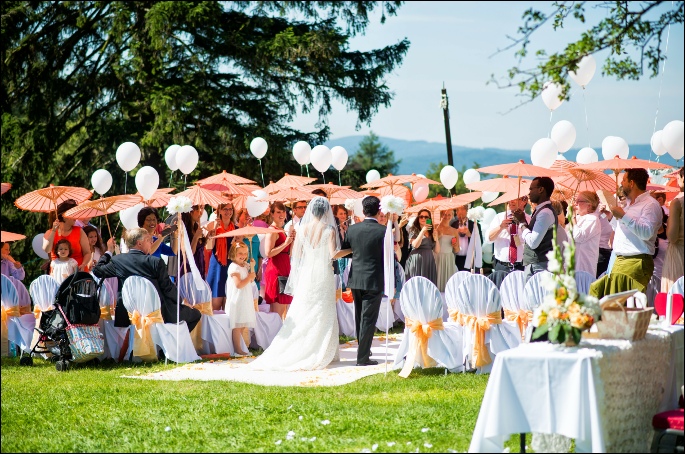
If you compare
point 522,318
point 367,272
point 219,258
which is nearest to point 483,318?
point 522,318

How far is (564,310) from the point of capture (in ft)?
17.7

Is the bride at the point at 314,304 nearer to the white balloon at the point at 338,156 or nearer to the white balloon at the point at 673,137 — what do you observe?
the white balloon at the point at 673,137

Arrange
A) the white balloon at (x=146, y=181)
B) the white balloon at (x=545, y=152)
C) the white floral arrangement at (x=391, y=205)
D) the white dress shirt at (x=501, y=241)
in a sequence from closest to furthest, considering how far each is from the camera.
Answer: the white floral arrangement at (x=391, y=205) → the white balloon at (x=545, y=152) → the white dress shirt at (x=501, y=241) → the white balloon at (x=146, y=181)

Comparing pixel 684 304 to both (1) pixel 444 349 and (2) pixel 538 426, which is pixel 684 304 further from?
(1) pixel 444 349

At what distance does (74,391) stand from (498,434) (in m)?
4.71

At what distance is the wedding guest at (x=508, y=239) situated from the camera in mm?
11219

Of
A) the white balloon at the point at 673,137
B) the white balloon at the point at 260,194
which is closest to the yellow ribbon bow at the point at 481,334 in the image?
the white balloon at the point at 673,137

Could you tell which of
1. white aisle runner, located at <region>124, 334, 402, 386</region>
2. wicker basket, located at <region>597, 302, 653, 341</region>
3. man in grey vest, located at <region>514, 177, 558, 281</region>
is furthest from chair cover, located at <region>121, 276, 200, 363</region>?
wicker basket, located at <region>597, 302, 653, 341</region>

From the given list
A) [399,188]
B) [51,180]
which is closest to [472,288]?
[399,188]

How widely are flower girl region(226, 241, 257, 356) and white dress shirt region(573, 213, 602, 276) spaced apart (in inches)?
155

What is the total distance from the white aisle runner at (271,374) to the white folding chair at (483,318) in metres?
0.95

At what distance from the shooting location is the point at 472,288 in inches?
357

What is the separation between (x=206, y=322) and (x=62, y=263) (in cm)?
196

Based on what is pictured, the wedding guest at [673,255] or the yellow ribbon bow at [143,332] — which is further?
the yellow ribbon bow at [143,332]
